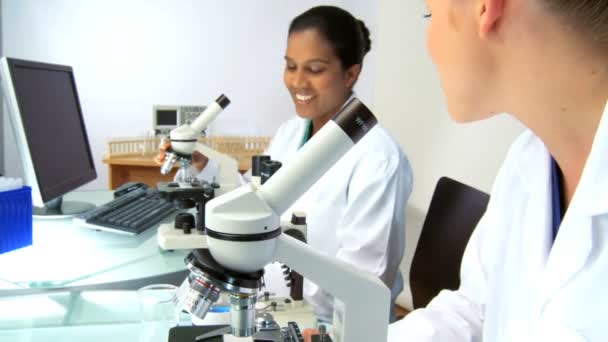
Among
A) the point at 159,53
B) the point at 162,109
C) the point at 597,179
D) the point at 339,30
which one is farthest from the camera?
the point at 159,53

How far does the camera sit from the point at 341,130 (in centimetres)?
49

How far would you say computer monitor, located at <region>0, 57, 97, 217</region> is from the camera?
1247 millimetres

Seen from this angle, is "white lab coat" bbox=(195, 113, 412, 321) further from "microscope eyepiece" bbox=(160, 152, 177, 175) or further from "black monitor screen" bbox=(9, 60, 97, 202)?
"black monitor screen" bbox=(9, 60, 97, 202)

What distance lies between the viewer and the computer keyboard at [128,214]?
1.31m

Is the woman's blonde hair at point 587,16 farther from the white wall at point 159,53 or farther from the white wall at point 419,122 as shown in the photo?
the white wall at point 159,53

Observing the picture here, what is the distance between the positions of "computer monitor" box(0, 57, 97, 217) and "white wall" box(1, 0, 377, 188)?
1544 mm

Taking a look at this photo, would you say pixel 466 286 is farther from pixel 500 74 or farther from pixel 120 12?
pixel 120 12

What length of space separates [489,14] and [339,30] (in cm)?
96

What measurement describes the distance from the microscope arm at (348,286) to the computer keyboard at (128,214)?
827 mm

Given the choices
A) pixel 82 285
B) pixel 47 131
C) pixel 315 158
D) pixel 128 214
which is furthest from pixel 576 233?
pixel 47 131

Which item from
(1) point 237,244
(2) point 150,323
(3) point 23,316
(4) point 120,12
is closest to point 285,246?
(1) point 237,244

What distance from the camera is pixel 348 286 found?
54cm

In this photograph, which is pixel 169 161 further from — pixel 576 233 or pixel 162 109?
pixel 162 109

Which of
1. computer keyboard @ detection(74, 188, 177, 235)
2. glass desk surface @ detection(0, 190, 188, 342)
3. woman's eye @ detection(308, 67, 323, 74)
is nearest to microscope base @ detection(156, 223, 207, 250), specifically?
glass desk surface @ detection(0, 190, 188, 342)
